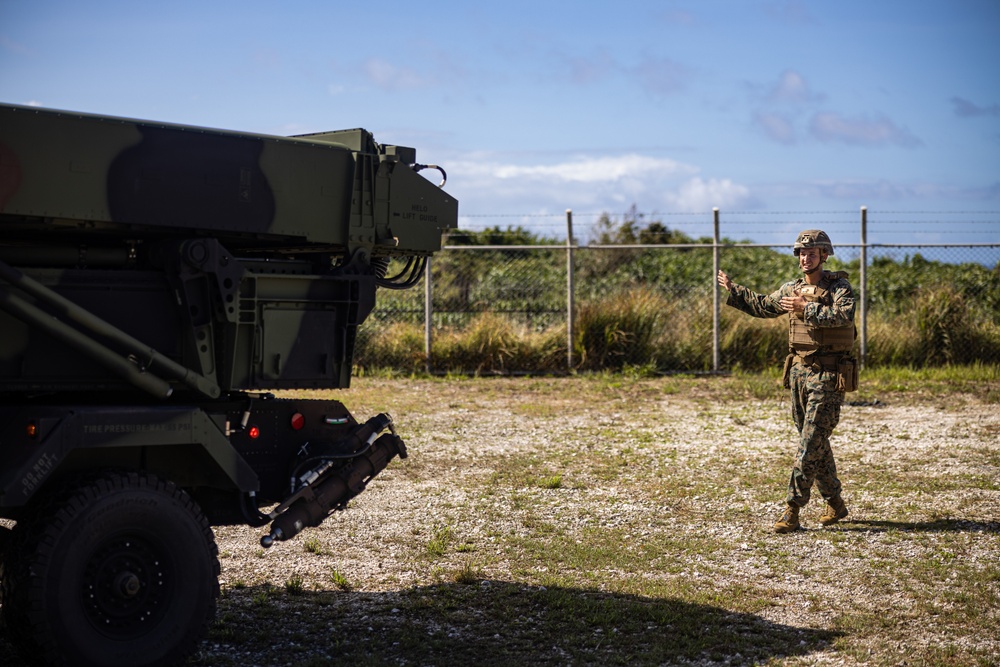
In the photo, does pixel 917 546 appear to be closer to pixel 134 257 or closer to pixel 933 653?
pixel 933 653

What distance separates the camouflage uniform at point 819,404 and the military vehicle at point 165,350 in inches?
127

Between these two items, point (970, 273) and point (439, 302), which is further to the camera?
point (970, 273)

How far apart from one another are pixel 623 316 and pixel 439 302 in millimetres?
3166

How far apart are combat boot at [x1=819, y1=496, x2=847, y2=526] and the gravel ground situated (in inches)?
3.8

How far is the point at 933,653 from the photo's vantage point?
18.5 ft

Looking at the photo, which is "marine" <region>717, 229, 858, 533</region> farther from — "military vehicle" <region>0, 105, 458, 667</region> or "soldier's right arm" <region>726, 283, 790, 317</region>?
"military vehicle" <region>0, 105, 458, 667</region>

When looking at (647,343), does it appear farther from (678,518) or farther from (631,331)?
(678,518)

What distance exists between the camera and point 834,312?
804cm

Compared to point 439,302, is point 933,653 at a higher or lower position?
lower

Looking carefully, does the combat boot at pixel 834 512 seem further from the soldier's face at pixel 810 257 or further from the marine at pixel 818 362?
the soldier's face at pixel 810 257

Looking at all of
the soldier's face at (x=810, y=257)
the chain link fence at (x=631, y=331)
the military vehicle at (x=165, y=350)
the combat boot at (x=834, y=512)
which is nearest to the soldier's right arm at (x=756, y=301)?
the soldier's face at (x=810, y=257)

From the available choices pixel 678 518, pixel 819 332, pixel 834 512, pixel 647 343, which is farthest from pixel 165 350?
pixel 647 343

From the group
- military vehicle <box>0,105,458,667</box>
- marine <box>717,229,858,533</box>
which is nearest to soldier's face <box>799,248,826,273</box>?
marine <box>717,229,858,533</box>

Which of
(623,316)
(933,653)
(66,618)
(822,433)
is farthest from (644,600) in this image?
(623,316)
